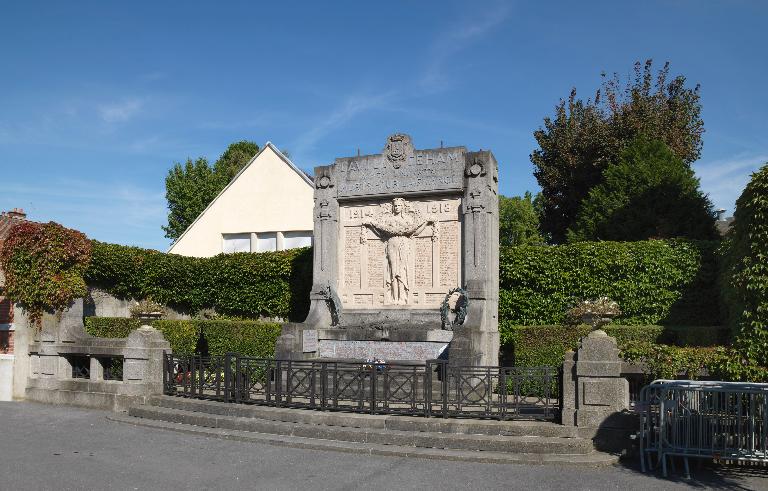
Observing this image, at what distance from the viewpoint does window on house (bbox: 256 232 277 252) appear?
27.2 m

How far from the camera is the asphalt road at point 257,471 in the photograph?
7699mm

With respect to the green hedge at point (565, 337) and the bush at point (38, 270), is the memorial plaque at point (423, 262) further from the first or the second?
the bush at point (38, 270)

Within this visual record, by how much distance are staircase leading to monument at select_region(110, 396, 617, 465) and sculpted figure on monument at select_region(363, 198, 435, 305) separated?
5.45 metres

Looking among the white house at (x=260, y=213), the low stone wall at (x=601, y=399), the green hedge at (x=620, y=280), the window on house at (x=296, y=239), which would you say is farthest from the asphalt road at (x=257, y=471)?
the white house at (x=260, y=213)

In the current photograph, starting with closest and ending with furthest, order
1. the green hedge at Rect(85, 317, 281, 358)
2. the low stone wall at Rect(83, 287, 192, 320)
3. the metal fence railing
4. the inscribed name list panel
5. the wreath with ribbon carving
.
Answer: the metal fence railing < the wreath with ribbon carving < the inscribed name list panel < the green hedge at Rect(85, 317, 281, 358) < the low stone wall at Rect(83, 287, 192, 320)

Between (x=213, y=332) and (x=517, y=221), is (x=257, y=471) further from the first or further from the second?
(x=517, y=221)

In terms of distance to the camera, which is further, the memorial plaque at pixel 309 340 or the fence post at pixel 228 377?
the memorial plaque at pixel 309 340

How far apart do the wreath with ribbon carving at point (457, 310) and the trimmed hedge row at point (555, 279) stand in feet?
9.34

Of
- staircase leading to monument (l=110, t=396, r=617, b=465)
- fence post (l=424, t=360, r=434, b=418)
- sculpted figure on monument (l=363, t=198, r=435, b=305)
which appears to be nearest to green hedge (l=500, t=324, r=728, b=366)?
sculpted figure on monument (l=363, t=198, r=435, b=305)

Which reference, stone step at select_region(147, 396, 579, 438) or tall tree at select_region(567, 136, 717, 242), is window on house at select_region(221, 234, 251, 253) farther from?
stone step at select_region(147, 396, 579, 438)

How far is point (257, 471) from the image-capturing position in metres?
8.36

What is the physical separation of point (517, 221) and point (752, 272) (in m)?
23.9

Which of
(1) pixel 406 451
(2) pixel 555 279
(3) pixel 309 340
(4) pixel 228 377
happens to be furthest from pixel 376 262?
(1) pixel 406 451

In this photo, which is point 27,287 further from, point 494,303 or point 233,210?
point 233,210
